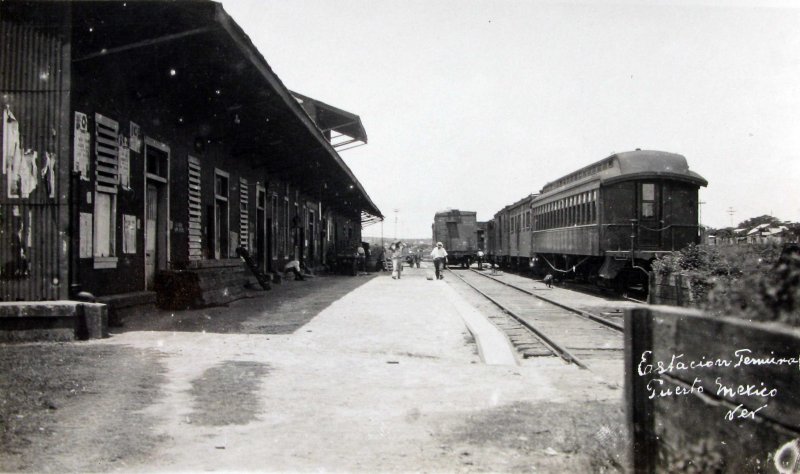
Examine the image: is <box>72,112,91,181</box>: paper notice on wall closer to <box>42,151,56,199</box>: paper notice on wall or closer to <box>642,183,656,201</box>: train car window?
<box>42,151,56,199</box>: paper notice on wall

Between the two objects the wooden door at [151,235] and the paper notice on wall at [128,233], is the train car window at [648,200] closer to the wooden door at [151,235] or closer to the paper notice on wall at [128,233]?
the wooden door at [151,235]

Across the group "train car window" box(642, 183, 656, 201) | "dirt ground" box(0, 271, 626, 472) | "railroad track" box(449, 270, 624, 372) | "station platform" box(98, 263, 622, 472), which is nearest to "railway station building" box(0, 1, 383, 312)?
"station platform" box(98, 263, 622, 472)

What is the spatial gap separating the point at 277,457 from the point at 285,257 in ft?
63.4

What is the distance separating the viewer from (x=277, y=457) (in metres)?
3.81

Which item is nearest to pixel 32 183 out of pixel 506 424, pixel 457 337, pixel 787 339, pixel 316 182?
pixel 457 337

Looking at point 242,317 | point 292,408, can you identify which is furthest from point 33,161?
point 292,408

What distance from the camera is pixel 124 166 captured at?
10297 mm

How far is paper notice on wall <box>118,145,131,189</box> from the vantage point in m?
10.2

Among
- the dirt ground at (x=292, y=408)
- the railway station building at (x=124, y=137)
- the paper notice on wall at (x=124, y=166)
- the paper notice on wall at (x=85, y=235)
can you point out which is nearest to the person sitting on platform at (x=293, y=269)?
the railway station building at (x=124, y=137)

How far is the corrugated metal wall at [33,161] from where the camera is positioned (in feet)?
26.5

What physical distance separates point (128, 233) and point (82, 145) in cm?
193

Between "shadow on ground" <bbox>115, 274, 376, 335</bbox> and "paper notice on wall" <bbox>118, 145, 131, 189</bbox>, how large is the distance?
6.73 ft

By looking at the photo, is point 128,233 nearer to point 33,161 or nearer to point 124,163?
point 124,163

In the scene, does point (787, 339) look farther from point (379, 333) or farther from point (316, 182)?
point (316, 182)
